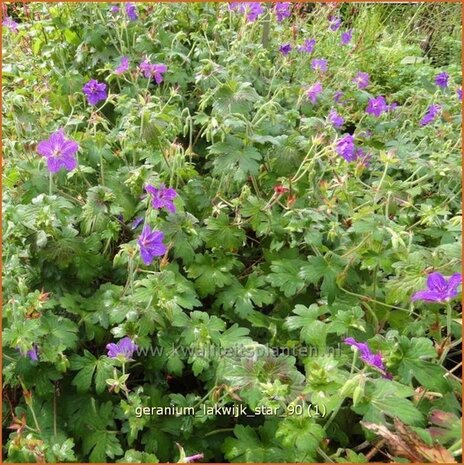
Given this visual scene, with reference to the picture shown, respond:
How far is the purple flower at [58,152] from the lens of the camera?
1.59 metres

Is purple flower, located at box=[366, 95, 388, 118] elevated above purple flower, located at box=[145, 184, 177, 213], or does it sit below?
above

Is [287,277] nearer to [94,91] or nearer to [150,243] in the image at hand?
[150,243]

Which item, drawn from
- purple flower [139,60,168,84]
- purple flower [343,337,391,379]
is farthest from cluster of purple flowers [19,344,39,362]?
purple flower [139,60,168,84]

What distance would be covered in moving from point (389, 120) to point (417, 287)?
1.49m

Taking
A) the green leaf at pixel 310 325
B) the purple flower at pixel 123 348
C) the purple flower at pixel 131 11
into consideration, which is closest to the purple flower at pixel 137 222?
the purple flower at pixel 123 348

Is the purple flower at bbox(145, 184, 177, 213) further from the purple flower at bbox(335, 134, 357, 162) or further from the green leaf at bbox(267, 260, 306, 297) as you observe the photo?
the purple flower at bbox(335, 134, 357, 162)

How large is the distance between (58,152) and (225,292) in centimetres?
58

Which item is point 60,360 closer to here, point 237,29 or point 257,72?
point 257,72

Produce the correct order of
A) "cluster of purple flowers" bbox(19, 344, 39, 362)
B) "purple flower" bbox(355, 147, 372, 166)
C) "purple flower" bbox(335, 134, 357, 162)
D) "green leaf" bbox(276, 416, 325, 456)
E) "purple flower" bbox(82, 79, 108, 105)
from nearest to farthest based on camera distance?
"green leaf" bbox(276, 416, 325, 456), "cluster of purple flowers" bbox(19, 344, 39, 362), "purple flower" bbox(335, 134, 357, 162), "purple flower" bbox(355, 147, 372, 166), "purple flower" bbox(82, 79, 108, 105)

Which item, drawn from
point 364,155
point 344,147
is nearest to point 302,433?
point 344,147

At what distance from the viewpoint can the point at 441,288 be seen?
4.04 feet

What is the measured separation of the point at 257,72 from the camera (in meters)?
2.35

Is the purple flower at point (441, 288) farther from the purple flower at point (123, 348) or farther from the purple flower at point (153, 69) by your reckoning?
the purple flower at point (153, 69)

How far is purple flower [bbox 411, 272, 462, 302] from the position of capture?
1221 mm
